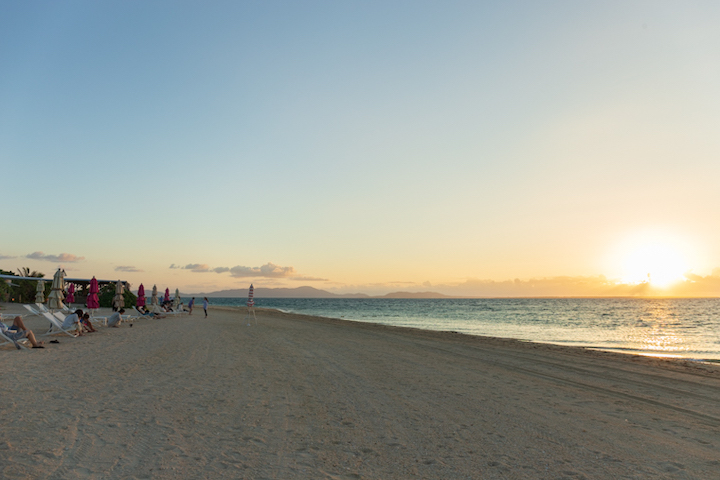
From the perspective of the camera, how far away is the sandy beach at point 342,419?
431 centimetres

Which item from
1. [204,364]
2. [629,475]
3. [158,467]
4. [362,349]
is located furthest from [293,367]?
[629,475]

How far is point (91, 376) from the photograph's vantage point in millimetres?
8125

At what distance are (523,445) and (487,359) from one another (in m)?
7.60

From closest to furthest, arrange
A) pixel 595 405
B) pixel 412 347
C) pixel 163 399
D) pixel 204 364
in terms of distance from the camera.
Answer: pixel 163 399 < pixel 595 405 < pixel 204 364 < pixel 412 347

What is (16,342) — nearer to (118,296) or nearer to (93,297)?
(93,297)

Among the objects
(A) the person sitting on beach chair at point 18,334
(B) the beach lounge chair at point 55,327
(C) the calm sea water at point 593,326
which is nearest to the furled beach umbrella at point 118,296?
(B) the beach lounge chair at point 55,327

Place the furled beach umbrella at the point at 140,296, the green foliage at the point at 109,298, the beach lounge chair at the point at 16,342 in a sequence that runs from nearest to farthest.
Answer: the beach lounge chair at the point at 16,342 < the furled beach umbrella at the point at 140,296 < the green foliage at the point at 109,298

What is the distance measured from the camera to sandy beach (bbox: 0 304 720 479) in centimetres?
431

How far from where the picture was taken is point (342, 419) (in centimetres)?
593

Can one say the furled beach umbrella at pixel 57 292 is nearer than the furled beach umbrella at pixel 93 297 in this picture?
Yes

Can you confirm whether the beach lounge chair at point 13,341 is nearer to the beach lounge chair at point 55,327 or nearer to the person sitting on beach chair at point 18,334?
the person sitting on beach chair at point 18,334

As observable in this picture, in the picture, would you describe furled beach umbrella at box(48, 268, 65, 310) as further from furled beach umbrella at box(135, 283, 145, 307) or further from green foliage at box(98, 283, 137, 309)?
green foliage at box(98, 283, 137, 309)

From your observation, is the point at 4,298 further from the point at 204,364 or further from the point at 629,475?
the point at 629,475

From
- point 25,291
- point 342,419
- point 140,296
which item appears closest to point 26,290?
point 25,291
